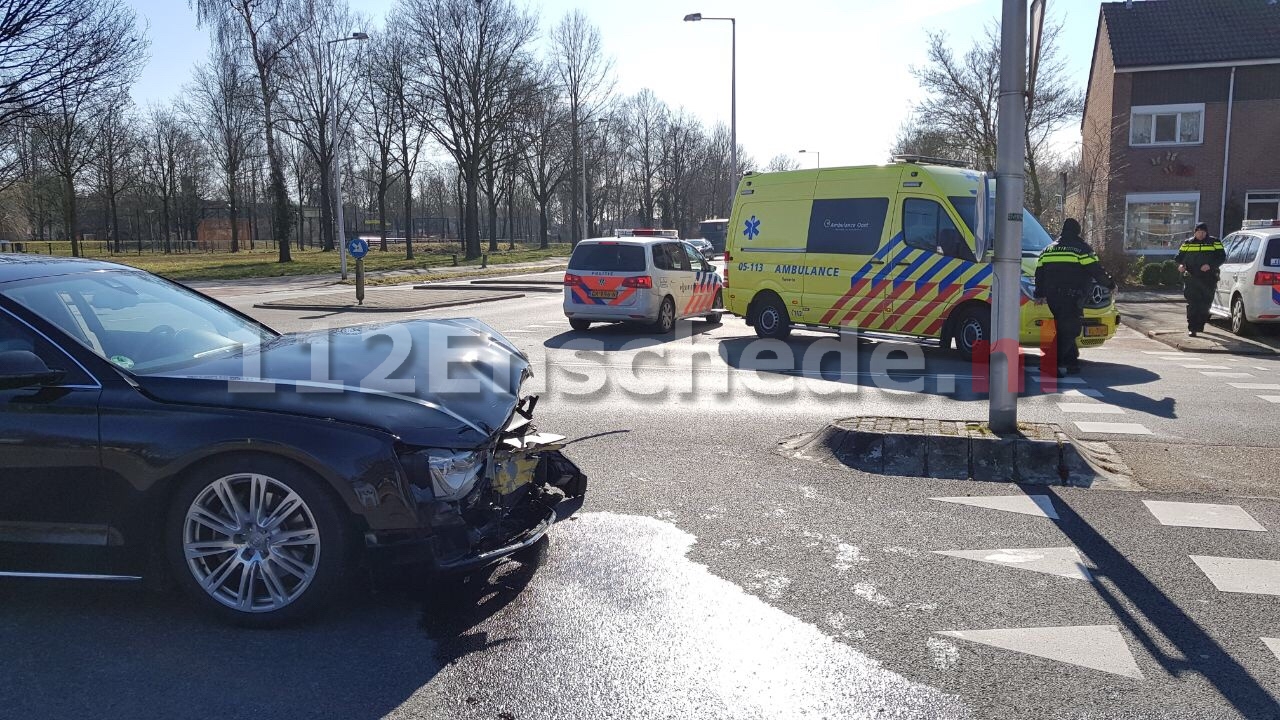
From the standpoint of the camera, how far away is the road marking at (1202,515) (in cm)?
546

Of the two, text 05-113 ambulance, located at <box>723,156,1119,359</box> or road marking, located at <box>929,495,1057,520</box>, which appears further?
text 05-113 ambulance, located at <box>723,156,1119,359</box>

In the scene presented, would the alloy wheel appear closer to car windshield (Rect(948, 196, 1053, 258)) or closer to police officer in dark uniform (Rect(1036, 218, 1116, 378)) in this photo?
police officer in dark uniform (Rect(1036, 218, 1116, 378))

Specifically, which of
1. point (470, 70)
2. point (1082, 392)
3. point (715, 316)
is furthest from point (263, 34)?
point (1082, 392)

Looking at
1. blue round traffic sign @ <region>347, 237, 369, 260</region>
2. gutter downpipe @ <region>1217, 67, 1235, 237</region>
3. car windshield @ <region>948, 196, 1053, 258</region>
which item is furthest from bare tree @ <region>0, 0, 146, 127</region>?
gutter downpipe @ <region>1217, 67, 1235, 237</region>

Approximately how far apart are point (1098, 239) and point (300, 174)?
50297 mm

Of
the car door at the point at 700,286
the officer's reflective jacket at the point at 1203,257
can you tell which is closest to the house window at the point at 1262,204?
the officer's reflective jacket at the point at 1203,257

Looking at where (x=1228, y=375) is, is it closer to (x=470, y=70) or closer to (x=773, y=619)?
(x=773, y=619)

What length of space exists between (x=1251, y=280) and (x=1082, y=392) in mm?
6370

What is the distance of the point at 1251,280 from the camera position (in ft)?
47.4

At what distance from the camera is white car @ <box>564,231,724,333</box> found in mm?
16109

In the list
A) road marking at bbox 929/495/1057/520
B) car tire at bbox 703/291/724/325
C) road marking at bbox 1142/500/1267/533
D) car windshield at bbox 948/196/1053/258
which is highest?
car windshield at bbox 948/196/1053/258

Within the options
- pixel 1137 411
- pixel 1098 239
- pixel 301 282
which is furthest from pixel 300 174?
pixel 1137 411

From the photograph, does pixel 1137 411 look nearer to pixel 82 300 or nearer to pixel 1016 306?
pixel 1016 306

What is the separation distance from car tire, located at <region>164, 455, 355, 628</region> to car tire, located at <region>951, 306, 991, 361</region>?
10.2 m
